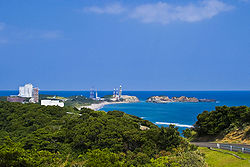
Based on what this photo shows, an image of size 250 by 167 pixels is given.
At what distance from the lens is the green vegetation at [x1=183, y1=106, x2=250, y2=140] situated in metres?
23.4

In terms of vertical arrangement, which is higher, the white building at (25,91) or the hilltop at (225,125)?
the white building at (25,91)

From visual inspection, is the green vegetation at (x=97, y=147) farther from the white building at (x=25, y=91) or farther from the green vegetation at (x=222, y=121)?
the white building at (x=25, y=91)

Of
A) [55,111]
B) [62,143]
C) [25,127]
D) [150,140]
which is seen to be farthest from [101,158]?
[55,111]

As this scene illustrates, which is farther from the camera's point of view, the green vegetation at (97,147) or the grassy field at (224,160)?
the grassy field at (224,160)

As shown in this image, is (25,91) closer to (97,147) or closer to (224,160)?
(97,147)

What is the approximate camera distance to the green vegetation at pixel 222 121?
2342cm

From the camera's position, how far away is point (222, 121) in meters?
24.8

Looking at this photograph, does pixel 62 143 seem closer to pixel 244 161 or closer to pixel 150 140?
pixel 150 140

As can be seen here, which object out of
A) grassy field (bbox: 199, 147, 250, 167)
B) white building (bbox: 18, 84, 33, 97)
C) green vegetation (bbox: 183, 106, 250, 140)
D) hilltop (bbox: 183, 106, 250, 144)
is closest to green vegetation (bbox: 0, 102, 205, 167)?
grassy field (bbox: 199, 147, 250, 167)

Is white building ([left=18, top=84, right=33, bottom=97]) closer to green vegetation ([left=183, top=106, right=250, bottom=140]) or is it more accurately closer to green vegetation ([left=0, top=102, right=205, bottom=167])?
green vegetation ([left=0, top=102, right=205, bottom=167])

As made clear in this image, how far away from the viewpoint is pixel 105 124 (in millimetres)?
20953

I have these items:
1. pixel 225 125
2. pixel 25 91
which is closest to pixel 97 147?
pixel 225 125

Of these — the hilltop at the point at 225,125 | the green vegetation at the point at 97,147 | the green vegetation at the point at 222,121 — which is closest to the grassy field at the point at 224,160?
the green vegetation at the point at 97,147

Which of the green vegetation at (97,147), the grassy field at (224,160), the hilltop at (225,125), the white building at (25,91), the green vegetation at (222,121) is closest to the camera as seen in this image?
the green vegetation at (97,147)
